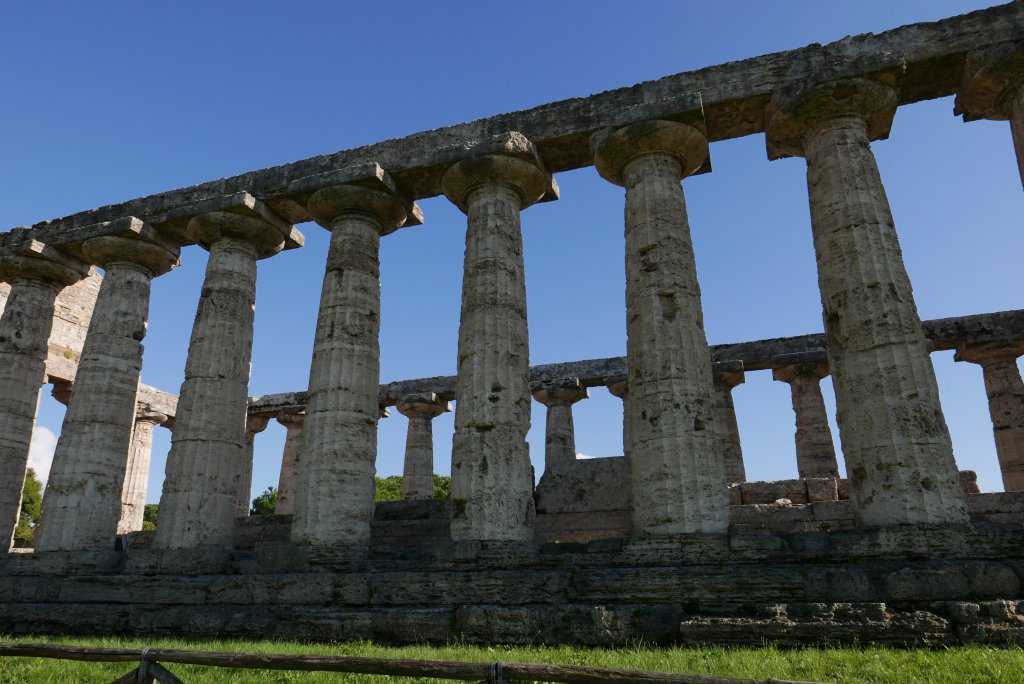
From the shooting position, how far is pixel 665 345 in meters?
10.9

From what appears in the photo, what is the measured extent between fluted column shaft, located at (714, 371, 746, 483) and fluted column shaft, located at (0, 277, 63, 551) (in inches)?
761

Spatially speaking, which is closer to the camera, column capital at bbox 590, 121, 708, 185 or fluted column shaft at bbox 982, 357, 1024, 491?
column capital at bbox 590, 121, 708, 185

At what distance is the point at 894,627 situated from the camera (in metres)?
7.62

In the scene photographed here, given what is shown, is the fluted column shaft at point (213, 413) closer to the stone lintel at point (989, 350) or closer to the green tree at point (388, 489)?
the stone lintel at point (989, 350)

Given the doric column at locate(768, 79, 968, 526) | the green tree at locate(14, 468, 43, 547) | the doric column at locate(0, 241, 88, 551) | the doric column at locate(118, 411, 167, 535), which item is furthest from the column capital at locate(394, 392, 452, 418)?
the green tree at locate(14, 468, 43, 547)

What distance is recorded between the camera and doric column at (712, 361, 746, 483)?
22.4 meters

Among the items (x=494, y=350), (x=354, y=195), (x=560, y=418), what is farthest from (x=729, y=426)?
(x=354, y=195)

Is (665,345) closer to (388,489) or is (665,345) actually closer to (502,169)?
(502,169)

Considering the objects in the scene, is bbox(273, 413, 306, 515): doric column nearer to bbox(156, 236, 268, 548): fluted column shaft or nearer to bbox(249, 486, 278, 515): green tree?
bbox(156, 236, 268, 548): fluted column shaft

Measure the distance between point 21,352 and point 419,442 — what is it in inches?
509

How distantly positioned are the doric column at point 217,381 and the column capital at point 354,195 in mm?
1279

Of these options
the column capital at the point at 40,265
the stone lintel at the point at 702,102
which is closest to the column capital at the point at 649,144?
the stone lintel at the point at 702,102

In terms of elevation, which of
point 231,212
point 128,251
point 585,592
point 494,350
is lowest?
point 585,592

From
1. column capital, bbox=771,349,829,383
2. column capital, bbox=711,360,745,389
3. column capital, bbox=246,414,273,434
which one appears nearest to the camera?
column capital, bbox=771,349,829,383
